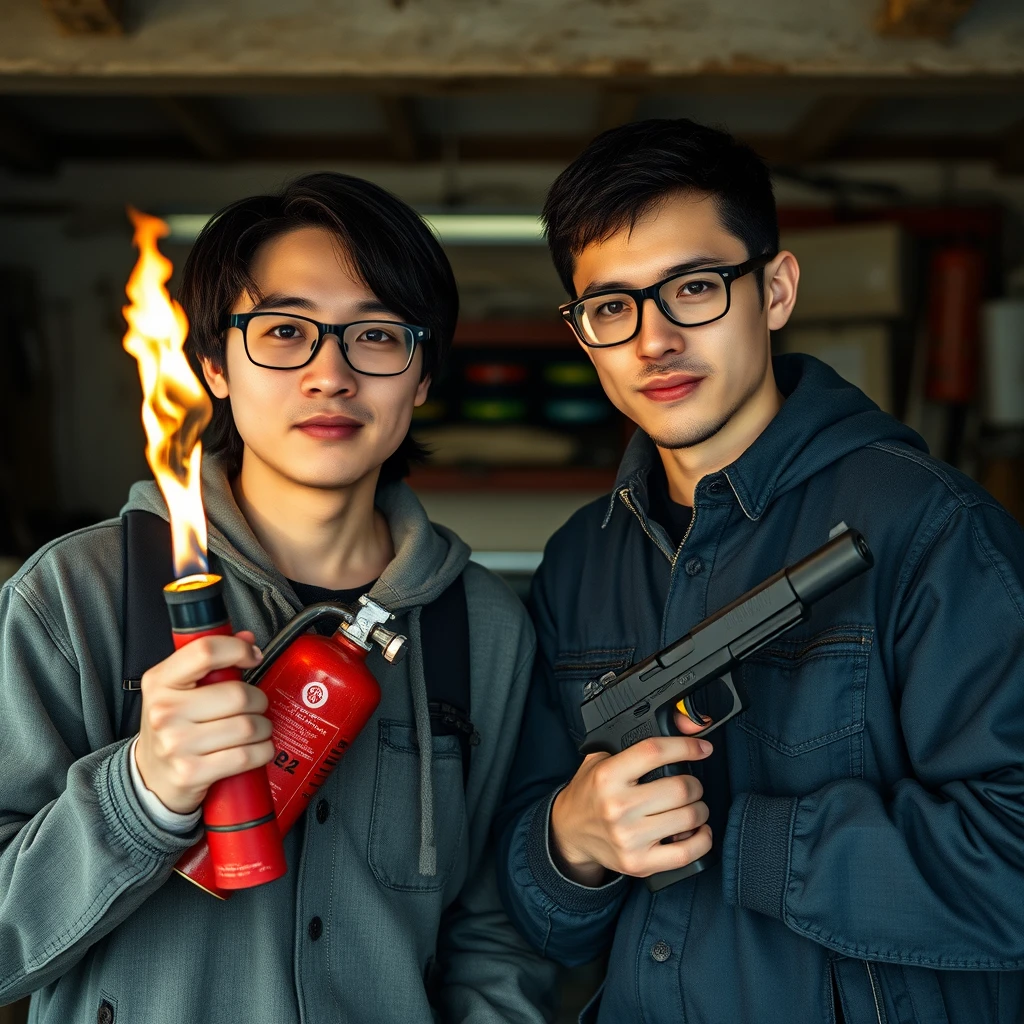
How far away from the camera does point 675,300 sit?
68.6 inches

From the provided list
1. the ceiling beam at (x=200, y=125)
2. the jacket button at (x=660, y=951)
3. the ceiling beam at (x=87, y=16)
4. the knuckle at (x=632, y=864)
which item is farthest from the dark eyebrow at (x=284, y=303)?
the ceiling beam at (x=200, y=125)

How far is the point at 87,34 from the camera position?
3111 millimetres

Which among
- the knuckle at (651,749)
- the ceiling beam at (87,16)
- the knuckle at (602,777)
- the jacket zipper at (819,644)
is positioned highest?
the ceiling beam at (87,16)

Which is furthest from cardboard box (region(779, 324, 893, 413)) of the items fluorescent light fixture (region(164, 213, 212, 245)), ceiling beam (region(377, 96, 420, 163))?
fluorescent light fixture (region(164, 213, 212, 245))

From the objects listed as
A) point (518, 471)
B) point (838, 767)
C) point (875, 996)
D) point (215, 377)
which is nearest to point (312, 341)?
point (215, 377)

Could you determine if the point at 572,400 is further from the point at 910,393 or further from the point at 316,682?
the point at 316,682

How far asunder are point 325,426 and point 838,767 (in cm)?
96

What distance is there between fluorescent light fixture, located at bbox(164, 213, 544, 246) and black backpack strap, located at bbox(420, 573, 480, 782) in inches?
103

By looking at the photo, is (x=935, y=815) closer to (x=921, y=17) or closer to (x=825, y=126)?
(x=921, y=17)

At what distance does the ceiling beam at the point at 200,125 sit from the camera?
444 cm

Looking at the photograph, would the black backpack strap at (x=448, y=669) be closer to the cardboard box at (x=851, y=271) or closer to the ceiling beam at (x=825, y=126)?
the ceiling beam at (x=825, y=126)

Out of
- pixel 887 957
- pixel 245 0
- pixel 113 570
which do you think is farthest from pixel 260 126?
pixel 887 957

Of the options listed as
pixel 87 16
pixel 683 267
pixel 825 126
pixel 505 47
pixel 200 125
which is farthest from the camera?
pixel 825 126

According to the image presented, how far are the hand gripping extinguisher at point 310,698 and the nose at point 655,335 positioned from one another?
2.06 feet
